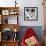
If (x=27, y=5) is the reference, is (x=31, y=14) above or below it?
below

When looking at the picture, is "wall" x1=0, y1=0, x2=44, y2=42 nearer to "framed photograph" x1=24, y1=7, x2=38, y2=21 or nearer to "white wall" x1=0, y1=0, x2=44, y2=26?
"white wall" x1=0, y1=0, x2=44, y2=26

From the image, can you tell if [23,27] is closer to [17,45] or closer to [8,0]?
[17,45]

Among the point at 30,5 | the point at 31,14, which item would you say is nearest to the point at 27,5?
the point at 30,5

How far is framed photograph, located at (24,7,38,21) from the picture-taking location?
19.5ft

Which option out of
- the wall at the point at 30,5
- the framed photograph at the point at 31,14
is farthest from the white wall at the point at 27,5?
the framed photograph at the point at 31,14

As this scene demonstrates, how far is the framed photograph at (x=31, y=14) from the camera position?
234 inches

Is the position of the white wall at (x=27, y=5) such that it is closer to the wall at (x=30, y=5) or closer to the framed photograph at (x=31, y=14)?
the wall at (x=30, y=5)

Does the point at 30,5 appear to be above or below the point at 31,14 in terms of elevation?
above

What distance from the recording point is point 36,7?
236 inches

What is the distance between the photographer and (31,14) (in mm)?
5953

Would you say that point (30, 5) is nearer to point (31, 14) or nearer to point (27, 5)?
point (27, 5)

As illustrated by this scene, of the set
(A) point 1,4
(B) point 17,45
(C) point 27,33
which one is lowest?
(B) point 17,45

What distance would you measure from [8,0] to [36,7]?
111cm

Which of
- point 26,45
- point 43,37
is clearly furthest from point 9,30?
point 43,37
